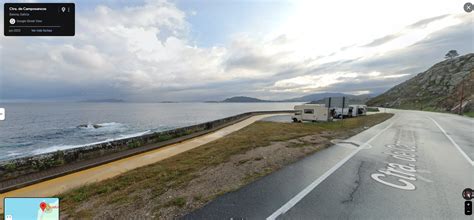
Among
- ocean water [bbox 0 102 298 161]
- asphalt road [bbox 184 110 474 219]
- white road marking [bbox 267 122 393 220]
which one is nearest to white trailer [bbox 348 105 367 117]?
asphalt road [bbox 184 110 474 219]

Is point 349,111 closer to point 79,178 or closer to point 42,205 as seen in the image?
point 79,178

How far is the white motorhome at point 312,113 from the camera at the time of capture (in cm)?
2475

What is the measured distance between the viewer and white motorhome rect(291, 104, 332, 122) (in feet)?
81.2

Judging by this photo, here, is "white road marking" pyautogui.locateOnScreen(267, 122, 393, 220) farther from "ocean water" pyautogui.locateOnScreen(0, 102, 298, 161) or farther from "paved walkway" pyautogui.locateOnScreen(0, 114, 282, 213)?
"ocean water" pyautogui.locateOnScreen(0, 102, 298, 161)

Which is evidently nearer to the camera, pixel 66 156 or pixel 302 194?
pixel 302 194

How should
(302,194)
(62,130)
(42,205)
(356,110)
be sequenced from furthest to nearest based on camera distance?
(356,110)
(62,130)
(302,194)
(42,205)

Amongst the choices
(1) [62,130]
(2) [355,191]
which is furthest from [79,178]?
(1) [62,130]

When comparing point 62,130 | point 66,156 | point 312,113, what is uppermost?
point 312,113

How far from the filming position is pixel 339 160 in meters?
6.15

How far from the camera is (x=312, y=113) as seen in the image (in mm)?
25797

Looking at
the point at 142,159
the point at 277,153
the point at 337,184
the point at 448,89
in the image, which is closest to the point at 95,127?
the point at 142,159

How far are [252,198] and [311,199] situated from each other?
103 cm

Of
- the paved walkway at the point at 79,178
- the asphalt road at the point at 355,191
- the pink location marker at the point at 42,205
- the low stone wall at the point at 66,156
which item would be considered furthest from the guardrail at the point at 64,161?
the asphalt road at the point at 355,191

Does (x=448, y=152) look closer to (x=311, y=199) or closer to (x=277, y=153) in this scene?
(x=277, y=153)
